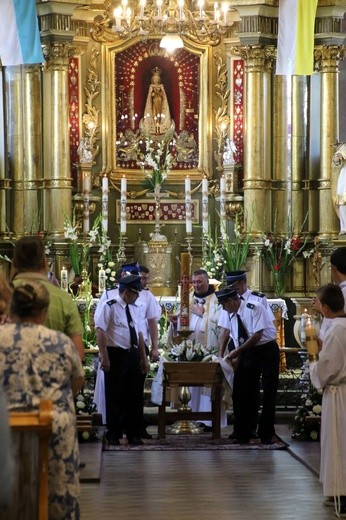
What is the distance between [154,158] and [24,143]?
6.17ft

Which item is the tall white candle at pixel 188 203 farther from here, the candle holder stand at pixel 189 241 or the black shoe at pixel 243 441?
the black shoe at pixel 243 441

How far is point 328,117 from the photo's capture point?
20234mm

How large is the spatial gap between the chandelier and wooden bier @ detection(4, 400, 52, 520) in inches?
469

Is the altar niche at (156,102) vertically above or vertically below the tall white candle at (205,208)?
above

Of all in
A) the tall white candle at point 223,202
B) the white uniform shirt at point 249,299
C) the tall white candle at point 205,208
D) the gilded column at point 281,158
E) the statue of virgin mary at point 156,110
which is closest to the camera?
the white uniform shirt at point 249,299

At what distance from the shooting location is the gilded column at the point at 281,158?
20562 millimetres

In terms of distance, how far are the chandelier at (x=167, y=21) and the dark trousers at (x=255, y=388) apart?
573cm

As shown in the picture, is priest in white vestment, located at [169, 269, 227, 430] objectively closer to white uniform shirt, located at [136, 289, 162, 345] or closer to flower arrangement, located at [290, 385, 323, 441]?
white uniform shirt, located at [136, 289, 162, 345]

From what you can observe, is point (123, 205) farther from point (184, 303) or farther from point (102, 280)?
point (184, 303)

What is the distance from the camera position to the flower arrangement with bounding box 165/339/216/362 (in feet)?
46.8

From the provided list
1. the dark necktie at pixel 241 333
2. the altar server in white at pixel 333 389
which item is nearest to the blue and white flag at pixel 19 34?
the dark necktie at pixel 241 333

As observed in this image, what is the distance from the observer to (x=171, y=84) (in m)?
20.9

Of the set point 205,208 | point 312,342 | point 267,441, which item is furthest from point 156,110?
point 312,342

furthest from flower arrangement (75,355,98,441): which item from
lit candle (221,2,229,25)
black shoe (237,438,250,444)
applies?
lit candle (221,2,229,25)
